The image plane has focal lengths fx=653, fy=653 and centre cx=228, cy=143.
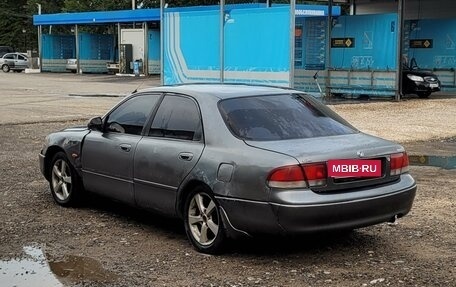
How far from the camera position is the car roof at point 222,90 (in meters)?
6.04

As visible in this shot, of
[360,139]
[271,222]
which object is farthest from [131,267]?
[360,139]

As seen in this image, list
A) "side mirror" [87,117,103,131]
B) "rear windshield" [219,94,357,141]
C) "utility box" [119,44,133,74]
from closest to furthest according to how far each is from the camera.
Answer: "rear windshield" [219,94,357,141] → "side mirror" [87,117,103,131] → "utility box" [119,44,133,74]

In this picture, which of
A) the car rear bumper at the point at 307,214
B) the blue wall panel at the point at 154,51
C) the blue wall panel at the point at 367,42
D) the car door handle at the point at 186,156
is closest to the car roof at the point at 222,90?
the car door handle at the point at 186,156

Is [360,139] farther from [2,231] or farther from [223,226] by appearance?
[2,231]

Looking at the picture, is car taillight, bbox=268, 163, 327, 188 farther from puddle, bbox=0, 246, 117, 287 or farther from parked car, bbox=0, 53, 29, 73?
parked car, bbox=0, 53, 29, 73

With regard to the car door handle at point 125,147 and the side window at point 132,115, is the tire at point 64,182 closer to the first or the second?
the side window at point 132,115

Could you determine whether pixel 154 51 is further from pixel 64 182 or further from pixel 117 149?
pixel 117 149

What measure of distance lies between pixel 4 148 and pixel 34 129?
315cm

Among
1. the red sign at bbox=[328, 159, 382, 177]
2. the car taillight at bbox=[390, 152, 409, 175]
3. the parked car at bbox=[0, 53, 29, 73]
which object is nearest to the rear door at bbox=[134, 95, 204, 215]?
the red sign at bbox=[328, 159, 382, 177]

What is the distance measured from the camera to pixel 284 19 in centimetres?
2031

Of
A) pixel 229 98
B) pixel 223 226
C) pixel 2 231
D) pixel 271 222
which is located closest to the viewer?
pixel 271 222

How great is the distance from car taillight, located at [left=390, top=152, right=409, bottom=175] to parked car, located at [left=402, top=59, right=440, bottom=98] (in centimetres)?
1988

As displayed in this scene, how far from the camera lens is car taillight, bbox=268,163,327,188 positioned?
501 cm

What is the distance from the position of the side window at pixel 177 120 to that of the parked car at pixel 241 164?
1cm
